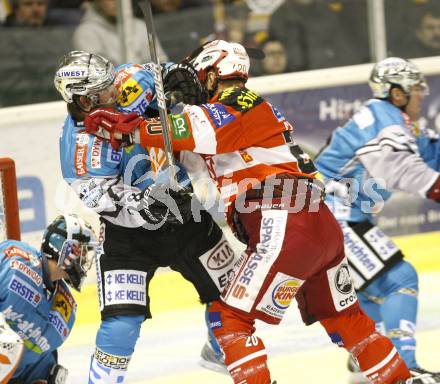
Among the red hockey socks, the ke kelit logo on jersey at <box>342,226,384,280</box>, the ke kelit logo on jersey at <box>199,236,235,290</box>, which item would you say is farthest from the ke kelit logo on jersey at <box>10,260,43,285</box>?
Result: the ke kelit logo on jersey at <box>342,226,384,280</box>

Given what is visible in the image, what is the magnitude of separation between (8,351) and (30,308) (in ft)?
1.84

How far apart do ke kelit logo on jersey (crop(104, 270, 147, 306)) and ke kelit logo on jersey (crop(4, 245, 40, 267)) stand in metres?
0.28

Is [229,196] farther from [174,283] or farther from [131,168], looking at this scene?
[174,283]

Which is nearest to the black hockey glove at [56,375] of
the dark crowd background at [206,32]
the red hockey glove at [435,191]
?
the red hockey glove at [435,191]

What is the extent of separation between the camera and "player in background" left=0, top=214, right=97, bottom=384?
14.3 feet

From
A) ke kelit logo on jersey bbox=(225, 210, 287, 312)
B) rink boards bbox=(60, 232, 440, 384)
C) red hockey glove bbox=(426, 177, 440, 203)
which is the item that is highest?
ke kelit logo on jersey bbox=(225, 210, 287, 312)

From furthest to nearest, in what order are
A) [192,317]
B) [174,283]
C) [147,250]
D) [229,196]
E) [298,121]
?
[298,121] → [174,283] → [192,317] → [147,250] → [229,196]

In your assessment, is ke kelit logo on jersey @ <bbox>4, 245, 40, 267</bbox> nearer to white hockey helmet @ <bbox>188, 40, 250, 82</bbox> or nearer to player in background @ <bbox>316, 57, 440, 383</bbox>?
→ white hockey helmet @ <bbox>188, 40, 250, 82</bbox>

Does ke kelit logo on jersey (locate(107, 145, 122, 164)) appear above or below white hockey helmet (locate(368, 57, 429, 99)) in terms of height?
above

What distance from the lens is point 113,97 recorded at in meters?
4.37

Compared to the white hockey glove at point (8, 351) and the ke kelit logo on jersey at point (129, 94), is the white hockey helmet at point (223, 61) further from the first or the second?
the white hockey glove at point (8, 351)

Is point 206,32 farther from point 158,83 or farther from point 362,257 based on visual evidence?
point 158,83

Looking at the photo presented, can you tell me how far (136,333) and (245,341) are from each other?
1.63 feet

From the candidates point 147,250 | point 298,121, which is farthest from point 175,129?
point 298,121
